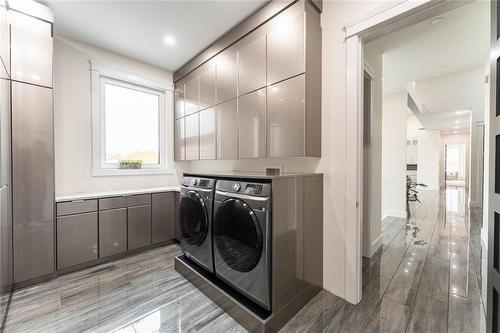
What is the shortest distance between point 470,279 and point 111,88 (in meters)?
4.88

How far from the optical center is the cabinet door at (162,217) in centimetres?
297

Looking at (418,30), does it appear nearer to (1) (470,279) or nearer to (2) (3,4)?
(1) (470,279)

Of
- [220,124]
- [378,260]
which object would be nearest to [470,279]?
[378,260]

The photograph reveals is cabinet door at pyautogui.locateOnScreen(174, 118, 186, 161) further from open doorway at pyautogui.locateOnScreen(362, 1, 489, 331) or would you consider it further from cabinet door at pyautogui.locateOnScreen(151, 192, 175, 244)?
open doorway at pyautogui.locateOnScreen(362, 1, 489, 331)

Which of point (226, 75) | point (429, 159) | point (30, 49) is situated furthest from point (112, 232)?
point (429, 159)

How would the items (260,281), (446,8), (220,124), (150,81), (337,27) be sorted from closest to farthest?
(446,8), (260,281), (337,27), (220,124), (150,81)

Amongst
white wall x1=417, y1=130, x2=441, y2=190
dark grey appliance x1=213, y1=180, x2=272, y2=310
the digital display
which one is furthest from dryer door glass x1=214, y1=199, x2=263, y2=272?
white wall x1=417, y1=130, x2=441, y2=190

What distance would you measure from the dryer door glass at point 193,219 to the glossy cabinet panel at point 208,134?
0.77 metres

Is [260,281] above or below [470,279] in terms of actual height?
above

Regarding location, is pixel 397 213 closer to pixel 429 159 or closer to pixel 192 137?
pixel 192 137

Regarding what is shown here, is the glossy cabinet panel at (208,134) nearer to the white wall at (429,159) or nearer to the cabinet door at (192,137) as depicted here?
the cabinet door at (192,137)

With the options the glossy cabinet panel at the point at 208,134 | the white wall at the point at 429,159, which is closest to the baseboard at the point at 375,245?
the glossy cabinet panel at the point at 208,134

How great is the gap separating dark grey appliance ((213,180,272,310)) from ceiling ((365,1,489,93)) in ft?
8.01

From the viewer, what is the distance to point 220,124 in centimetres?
268
